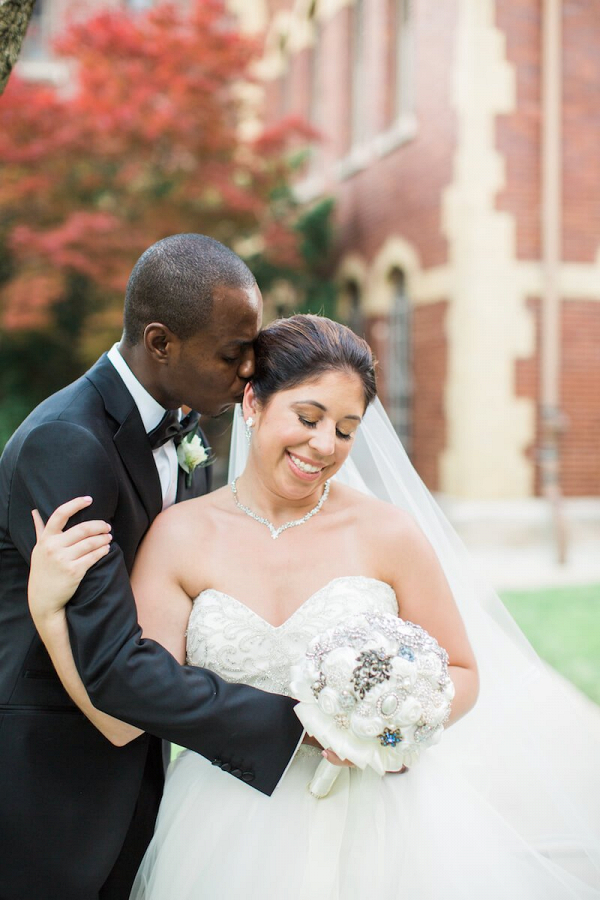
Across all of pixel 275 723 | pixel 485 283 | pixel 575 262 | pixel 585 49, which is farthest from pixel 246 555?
pixel 585 49

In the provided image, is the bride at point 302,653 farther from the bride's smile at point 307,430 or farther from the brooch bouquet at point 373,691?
the brooch bouquet at point 373,691

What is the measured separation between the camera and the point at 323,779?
2.47 m

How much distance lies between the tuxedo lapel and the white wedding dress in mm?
408

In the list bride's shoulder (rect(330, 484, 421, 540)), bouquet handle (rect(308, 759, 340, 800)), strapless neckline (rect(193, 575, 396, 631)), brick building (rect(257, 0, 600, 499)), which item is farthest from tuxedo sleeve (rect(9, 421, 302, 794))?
Result: brick building (rect(257, 0, 600, 499))

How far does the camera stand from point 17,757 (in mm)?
2395

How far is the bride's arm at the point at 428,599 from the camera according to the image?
2627 millimetres

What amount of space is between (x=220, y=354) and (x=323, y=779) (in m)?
1.23

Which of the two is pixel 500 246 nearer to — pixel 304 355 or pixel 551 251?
pixel 551 251

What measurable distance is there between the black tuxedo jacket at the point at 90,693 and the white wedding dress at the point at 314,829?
0.11 meters

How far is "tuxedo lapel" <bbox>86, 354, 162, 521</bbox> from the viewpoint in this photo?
2.47 meters

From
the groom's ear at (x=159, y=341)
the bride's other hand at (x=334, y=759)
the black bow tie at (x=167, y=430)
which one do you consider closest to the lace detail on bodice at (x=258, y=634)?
the bride's other hand at (x=334, y=759)

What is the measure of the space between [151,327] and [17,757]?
1225 millimetres

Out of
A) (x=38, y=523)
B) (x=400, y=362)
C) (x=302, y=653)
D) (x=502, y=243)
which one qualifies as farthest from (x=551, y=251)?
(x=38, y=523)

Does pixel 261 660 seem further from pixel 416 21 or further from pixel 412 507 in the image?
pixel 416 21
